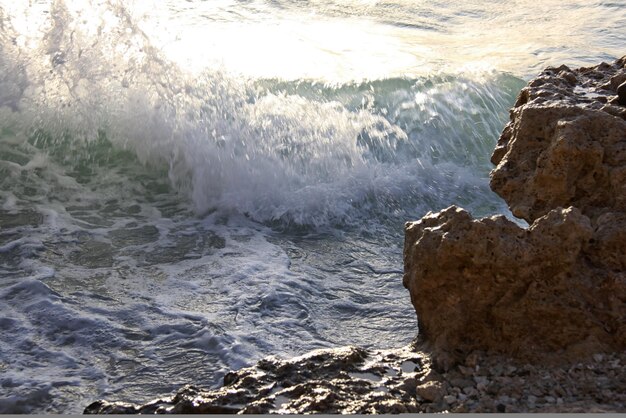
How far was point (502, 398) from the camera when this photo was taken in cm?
301

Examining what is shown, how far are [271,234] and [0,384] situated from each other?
2568 mm

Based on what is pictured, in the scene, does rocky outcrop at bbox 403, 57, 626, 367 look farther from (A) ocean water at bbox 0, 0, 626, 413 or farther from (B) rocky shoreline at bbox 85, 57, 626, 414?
(A) ocean water at bbox 0, 0, 626, 413

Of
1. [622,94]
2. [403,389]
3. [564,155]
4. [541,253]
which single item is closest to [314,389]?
[403,389]

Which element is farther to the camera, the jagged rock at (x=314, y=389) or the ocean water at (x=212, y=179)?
the ocean water at (x=212, y=179)

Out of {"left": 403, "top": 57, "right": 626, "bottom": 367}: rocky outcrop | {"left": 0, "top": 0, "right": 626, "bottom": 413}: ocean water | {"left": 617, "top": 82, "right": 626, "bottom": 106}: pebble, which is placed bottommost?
{"left": 0, "top": 0, "right": 626, "bottom": 413}: ocean water

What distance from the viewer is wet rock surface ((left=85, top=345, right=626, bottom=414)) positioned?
9.80 ft

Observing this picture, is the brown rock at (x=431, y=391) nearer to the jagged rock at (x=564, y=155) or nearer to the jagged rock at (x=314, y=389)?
the jagged rock at (x=314, y=389)

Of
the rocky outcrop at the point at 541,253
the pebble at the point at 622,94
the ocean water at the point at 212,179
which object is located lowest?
the ocean water at the point at 212,179

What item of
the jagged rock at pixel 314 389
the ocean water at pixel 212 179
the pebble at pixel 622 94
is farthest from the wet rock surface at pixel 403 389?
the pebble at pixel 622 94

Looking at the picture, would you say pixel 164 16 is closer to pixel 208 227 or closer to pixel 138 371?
pixel 208 227

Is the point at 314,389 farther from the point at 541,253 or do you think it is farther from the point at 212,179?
the point at 212,179

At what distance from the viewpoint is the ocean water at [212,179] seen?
4.25 metres

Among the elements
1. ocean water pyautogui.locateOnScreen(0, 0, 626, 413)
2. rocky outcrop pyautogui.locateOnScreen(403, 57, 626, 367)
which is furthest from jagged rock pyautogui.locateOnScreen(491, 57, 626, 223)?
ocean water pyautogui.locateOnScreen(0, 0, 626, 413)

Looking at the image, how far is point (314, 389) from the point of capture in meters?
3.14
